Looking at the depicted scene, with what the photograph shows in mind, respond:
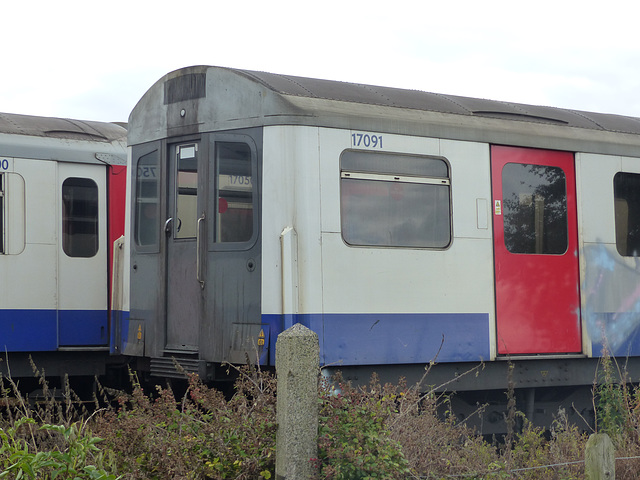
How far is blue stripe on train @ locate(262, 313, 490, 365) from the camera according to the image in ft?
25.2

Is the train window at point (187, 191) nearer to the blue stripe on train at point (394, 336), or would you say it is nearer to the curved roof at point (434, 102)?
the curved roof at point (434, 102)

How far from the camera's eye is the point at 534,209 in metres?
8.92

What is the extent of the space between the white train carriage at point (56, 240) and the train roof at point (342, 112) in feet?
4.88

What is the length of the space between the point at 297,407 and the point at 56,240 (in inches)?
245

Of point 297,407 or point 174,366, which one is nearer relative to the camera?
point 297,407

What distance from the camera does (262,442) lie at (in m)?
5.16

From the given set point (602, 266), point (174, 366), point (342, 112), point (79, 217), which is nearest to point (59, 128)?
point (79, 217)

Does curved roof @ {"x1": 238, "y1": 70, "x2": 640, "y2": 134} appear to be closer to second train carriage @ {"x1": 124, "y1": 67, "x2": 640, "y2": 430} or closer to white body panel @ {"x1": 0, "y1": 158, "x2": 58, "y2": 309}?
second train carriage @ {"x1": 124, "y1": 67, "x2": 640, "y2": 430}

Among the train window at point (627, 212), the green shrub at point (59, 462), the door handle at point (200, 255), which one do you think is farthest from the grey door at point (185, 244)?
the train window at point (627, 212)

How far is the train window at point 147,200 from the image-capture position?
8.91 meters

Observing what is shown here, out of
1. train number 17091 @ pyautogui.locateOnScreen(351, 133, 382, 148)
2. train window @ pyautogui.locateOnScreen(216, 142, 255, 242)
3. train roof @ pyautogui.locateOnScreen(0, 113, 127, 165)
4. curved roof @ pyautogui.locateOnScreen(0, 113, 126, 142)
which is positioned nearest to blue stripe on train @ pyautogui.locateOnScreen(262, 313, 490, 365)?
train window @ pyautogui.locateOnScreen(216, 142, 255, 242)

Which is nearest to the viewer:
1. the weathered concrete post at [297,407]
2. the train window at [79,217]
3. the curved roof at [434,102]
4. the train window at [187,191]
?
the weathered concrete post at [297,407]

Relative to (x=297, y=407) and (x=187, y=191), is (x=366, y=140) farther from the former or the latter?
(x=297, y=407)

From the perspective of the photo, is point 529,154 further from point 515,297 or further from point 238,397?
point 238,397
